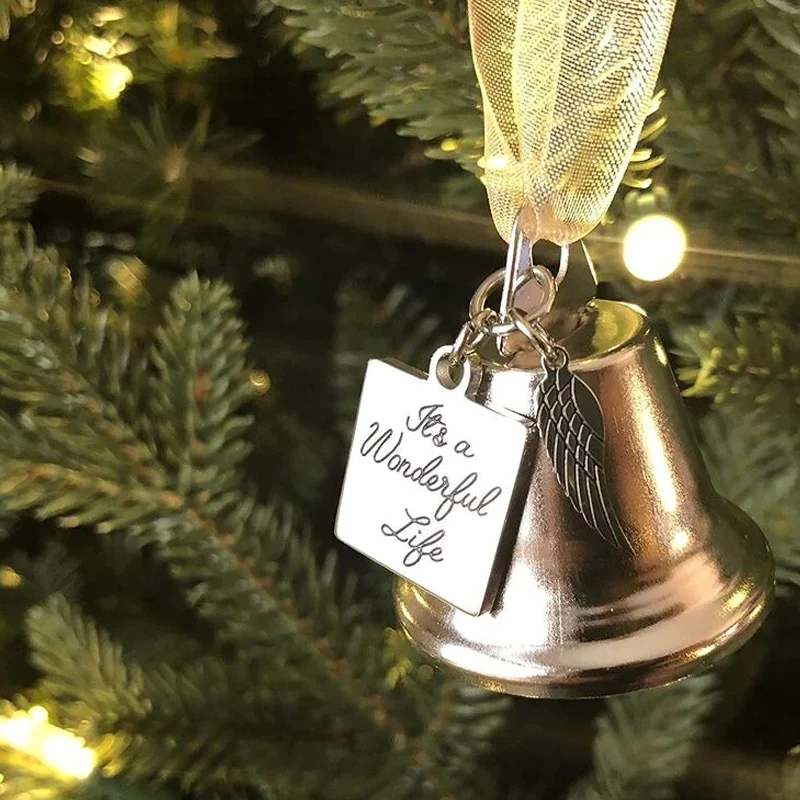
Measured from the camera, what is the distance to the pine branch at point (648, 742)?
2.05 ft

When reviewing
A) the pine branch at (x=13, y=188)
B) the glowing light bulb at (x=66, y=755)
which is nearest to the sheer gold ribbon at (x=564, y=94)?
the pine branch at (x=13, y=188)

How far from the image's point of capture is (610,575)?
1.33 feet

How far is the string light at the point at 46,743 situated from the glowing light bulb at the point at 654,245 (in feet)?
1.51

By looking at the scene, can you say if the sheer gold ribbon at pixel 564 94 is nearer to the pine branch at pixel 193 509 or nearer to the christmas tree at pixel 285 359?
the christmas tree at pixel 285 359

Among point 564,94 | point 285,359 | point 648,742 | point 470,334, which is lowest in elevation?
point 648,742

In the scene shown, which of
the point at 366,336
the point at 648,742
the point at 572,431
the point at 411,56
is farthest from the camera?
the point at 366,336

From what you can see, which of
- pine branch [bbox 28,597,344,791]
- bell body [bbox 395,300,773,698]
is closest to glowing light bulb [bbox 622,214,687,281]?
bell body [bbox 395,300,773,698]

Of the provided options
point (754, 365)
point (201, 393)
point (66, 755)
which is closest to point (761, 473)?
point (754, 365)

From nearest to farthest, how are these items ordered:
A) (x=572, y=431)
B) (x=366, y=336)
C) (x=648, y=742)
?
(x=572, y=431) < (x=648, y=742) < (x=366, y=336)

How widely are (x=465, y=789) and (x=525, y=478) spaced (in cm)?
39

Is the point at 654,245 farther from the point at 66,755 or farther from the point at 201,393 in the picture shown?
the point at 66,755

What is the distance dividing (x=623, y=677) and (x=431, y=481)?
0.36 ft

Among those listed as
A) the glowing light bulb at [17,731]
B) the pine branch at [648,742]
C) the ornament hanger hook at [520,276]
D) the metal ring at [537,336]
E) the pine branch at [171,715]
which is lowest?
the glowing light bulb at [17,731]

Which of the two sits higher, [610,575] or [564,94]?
[564,94]
